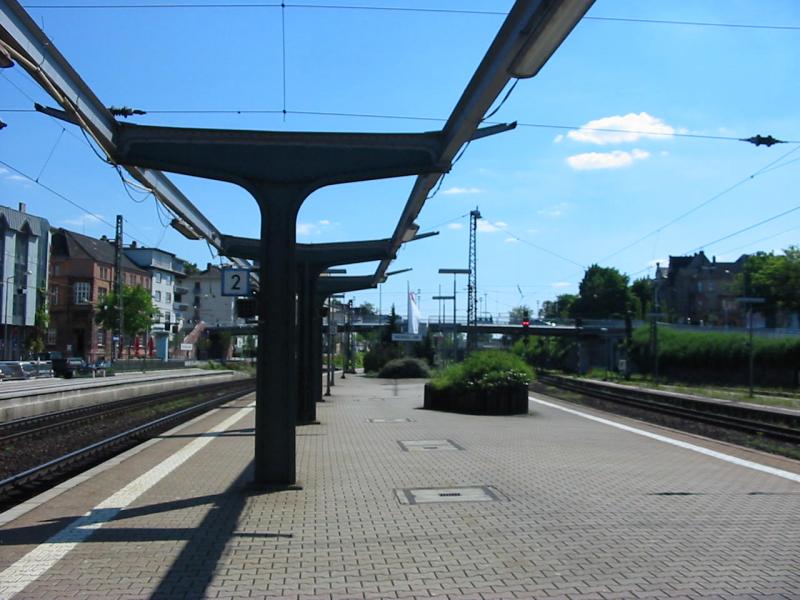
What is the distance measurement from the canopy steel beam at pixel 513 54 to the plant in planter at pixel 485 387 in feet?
42.6

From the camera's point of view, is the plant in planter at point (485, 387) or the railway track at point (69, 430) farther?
the plant in planter at point (485, 387)

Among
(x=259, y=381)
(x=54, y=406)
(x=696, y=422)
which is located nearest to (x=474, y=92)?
(x=259, y=381)

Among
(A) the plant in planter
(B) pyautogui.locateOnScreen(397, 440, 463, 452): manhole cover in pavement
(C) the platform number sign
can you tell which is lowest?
(B) pyautogui.locateOnScreen(397, 440, 463, 452): manhole cover in pavement

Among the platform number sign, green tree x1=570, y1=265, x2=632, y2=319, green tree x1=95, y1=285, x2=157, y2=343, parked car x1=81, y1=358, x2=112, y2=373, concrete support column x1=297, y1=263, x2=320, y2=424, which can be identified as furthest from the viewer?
green tree x1=570, y1=265, x2=632, y2=319

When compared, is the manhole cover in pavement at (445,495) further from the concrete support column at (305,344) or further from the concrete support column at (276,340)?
the concrete support column at (305,344)

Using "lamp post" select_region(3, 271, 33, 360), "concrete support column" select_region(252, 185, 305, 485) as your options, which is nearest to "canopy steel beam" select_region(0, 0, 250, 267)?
"concrete support column" select_region(252, 185, 305, 485)

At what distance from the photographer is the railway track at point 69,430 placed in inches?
420

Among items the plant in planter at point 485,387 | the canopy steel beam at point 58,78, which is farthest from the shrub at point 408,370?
the canopy steel beam at point 58,78

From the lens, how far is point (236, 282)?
39.6ft

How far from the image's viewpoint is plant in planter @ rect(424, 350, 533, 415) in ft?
70.0

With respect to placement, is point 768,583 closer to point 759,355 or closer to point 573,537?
point 573,537

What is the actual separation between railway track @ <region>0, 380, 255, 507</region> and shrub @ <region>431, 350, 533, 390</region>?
7.40 m

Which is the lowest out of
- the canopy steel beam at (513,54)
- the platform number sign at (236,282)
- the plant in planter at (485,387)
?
the plant in planter at (485,387)

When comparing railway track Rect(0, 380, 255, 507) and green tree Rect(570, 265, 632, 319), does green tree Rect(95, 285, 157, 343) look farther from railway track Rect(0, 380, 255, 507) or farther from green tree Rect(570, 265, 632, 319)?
green tree Rect(570, 265, 632, 319)
